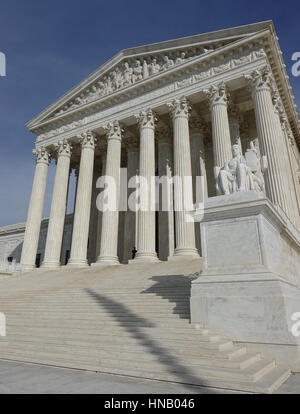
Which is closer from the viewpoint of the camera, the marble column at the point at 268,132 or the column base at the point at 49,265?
the marble column at the point at 268,132

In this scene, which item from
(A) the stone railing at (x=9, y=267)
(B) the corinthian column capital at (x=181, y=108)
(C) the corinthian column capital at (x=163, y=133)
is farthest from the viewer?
(C) the corinthian column capital at (x=163, y=133)

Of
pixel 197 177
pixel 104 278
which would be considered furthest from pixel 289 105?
pixel 104 278

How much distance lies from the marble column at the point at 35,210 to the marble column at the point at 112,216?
27.6 feet

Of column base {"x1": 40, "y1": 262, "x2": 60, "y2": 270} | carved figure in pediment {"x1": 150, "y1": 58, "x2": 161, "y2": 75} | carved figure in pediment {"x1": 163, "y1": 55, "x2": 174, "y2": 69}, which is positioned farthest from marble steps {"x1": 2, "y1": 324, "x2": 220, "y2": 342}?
carved figure in pediment {"x1": 150, "y1": 58, "x2": 161, "y2": 75}

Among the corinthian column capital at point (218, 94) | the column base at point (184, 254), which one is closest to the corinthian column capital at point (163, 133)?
the corinthian column capital at point (218, 94)

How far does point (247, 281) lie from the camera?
7.62 meters

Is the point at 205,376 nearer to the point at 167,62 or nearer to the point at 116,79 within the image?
the point at 167,62

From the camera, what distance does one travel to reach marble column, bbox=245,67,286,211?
17984 millimetres

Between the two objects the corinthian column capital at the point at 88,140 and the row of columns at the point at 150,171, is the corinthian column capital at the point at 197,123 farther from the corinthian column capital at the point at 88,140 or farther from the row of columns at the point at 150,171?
the corinthian column capital at the point at 88,140

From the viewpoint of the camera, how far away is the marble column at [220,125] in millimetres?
20328

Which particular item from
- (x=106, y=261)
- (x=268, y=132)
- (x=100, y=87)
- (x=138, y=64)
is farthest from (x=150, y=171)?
(x=100, y=87)

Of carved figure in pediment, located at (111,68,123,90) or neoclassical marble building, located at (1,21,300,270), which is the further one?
carved figure in pediment, located at (111,68,123,90)

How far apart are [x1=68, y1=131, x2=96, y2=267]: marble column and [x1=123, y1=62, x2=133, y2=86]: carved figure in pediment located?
20.1 ft

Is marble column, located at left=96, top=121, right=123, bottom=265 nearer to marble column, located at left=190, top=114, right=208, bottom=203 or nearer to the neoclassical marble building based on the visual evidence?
the neoclassical marble building
